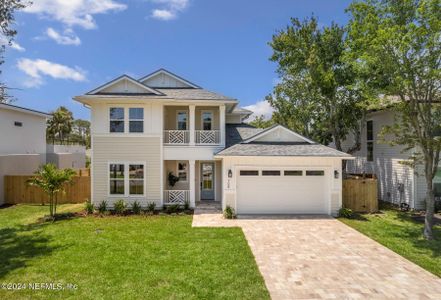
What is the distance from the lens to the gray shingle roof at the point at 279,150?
45.2 ft

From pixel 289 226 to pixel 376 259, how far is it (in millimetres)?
4026

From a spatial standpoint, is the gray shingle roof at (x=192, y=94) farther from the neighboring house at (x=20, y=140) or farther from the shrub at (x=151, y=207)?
the neighboring house at (x=20, y=140)

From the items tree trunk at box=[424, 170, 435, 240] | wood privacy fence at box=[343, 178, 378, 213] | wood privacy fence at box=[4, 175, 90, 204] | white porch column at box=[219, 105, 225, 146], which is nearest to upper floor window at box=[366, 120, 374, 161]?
wood privacy fence at box=[343, 178, 378, 213]

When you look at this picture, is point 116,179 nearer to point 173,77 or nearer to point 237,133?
point 173,77

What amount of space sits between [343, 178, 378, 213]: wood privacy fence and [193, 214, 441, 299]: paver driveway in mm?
3660

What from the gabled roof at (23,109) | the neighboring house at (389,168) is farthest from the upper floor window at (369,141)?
the gabled roof at (23,109)

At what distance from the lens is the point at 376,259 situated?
827 centimetres

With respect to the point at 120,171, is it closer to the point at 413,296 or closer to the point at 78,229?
the point at 78,229

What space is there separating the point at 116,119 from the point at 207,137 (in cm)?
473

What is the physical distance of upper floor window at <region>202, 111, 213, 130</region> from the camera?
17109 mm

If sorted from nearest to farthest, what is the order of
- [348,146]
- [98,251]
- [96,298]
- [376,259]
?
1. [96,298]
2. [376,259]
3. [98,251]
4. [348,146]

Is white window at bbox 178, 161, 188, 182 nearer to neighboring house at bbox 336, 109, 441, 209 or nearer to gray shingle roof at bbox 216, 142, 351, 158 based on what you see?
gray shingle roof at bbox 216, 142, 351, 158

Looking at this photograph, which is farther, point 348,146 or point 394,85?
point 348,146

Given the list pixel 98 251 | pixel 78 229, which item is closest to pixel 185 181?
pixel 78 229
